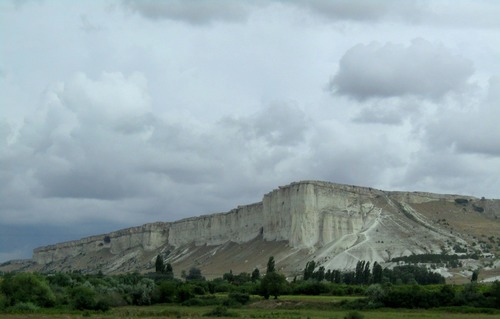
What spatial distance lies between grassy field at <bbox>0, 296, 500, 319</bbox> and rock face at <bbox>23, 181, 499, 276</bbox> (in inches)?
1928

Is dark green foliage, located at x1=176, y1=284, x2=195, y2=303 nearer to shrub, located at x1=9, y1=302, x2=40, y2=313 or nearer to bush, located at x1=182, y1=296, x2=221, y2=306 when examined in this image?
bush, located at x1=182, y1=296, x2=221, y2=306

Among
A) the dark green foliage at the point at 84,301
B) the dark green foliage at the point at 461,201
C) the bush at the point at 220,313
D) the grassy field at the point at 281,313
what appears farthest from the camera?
the dark green foliage at the point at 461,201

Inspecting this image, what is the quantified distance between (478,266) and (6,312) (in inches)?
2662

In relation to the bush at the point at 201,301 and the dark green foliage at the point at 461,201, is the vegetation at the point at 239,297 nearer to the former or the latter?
the bush at the point at 201,301

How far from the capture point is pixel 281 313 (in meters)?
51.9

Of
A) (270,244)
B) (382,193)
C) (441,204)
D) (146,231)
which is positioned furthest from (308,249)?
(146,231)

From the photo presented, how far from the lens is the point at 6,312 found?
5281cm

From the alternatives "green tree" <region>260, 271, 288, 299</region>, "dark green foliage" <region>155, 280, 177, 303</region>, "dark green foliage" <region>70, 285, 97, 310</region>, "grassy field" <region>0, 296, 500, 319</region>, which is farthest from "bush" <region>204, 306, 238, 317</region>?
"dark green foliage" <region>155, 280, 177, 303</region>

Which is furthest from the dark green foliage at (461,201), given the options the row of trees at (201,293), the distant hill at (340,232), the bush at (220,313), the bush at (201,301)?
the bush at (220,313)

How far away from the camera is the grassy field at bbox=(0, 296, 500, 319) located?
48.4 m

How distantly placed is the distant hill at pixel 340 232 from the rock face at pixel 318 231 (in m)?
0.16

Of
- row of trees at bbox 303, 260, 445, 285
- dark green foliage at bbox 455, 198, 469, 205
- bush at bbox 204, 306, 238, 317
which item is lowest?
bush at bbox 204, 306, 238, 317

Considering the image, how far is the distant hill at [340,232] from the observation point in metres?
116

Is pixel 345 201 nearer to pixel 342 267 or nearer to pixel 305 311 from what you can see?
pixel 342 267
